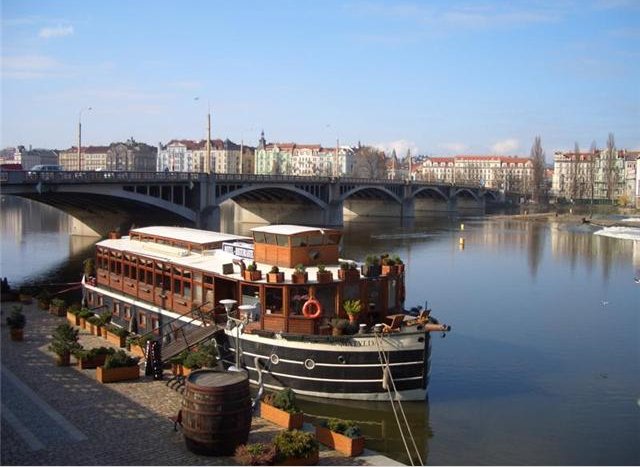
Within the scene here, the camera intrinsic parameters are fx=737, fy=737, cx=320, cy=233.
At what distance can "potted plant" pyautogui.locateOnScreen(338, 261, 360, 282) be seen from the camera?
2158cm

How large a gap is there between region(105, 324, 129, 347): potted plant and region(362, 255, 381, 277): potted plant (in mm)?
8177

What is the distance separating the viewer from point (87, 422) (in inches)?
638

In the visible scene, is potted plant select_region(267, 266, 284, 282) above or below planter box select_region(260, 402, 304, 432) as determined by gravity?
above

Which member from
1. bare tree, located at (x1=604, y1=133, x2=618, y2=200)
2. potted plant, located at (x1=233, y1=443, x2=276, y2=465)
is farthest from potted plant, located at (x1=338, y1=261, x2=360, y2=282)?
bare tree, located at (x1=604, y1=133, x2=618, y2=200)

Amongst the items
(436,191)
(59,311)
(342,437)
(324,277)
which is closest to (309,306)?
(324,277)

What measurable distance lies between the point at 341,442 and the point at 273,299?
7.05 meters

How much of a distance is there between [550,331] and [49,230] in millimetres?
60329

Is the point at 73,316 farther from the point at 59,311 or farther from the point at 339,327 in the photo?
the point at 339,327

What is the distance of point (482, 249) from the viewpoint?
215 feet

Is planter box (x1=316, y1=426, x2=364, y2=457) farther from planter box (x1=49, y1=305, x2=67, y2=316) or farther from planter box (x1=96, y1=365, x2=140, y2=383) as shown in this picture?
planter box (x1=49, y1=305, x2=67, y2=316)

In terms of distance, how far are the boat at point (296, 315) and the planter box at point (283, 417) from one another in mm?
3430

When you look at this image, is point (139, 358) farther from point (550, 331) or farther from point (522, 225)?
point (522, 225)

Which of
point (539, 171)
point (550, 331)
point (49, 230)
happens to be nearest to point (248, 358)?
point (550, 331)

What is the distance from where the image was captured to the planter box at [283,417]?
1634 centimetres
